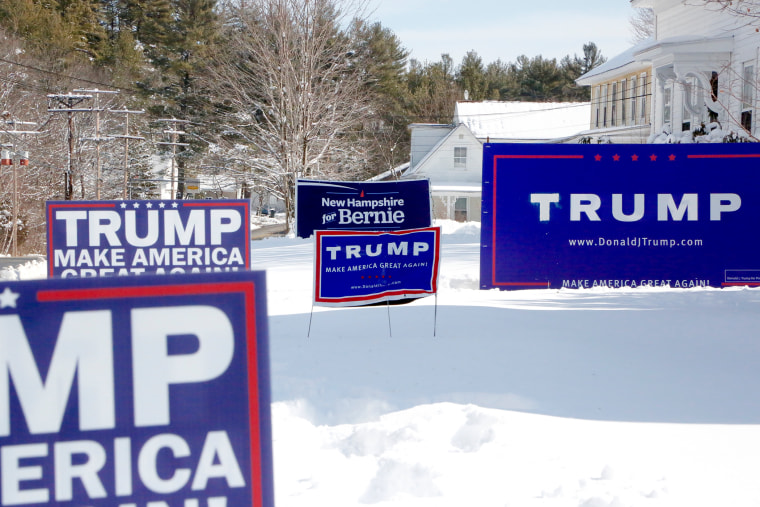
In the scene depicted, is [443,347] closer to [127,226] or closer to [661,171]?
[127,226]

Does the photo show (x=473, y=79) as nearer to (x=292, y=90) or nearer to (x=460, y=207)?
(x=460, y=207)

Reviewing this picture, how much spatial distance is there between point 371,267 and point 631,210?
4.07 metres

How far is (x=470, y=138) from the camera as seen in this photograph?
156 feet

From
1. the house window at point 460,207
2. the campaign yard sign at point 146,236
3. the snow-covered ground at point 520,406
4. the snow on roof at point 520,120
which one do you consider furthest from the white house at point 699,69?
the snow on roof at point 520,120

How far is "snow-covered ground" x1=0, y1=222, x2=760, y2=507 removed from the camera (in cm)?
448

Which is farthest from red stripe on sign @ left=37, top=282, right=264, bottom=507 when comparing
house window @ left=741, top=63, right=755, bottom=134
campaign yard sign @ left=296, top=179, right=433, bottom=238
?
house window @ left=741, top=63, right=755, bottom=134

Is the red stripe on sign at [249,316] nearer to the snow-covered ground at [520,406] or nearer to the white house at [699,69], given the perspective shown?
the snow-covered ground at [520,406]

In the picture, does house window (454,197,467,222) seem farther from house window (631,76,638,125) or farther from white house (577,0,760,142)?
white house (577,0,760,142)

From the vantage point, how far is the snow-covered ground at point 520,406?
4480mm

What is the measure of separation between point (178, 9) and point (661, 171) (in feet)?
182

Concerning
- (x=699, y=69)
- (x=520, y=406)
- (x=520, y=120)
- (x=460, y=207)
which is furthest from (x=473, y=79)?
(x=520, y=406)

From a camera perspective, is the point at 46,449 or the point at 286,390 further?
the point at 286,390

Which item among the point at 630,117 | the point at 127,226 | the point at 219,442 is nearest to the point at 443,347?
the point at 127,226

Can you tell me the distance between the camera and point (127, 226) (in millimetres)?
8656
